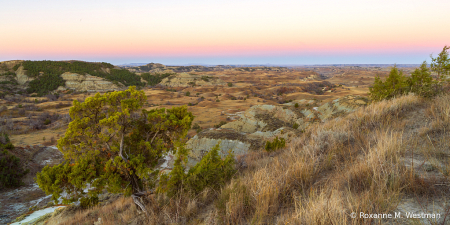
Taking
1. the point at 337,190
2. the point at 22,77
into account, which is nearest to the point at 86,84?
the point at 22,77

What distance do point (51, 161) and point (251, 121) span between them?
869 inches

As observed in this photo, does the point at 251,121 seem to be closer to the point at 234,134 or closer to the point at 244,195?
the point at 234,134

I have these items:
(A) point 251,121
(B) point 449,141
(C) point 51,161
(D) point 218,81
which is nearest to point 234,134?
(A) point 251,121

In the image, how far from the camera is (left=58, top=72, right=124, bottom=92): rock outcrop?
2811 inches

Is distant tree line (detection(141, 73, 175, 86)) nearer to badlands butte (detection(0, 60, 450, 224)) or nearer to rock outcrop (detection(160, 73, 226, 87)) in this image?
rock outcrop (detection(160, 73, 226, 87))

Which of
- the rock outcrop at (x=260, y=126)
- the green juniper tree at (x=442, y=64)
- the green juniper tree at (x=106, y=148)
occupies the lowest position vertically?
the rock outcrop at (x=260, y=126)

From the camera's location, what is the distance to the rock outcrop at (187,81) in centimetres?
9232

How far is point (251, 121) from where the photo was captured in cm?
2559

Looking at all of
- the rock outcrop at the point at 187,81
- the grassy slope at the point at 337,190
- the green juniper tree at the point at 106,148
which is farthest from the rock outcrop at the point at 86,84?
the grassy slope at the point at 337,190

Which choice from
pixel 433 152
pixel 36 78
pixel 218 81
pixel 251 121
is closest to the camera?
pixel 433 152

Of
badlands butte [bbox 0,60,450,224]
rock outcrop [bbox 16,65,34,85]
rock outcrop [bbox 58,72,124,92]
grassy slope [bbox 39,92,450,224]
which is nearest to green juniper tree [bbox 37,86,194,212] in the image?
badlands butte [bbox 0,60,450,224]

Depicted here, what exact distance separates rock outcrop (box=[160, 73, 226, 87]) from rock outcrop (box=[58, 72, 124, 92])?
23.6m

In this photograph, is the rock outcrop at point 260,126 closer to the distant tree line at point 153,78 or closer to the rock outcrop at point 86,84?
the rock outcrop at point 86,84

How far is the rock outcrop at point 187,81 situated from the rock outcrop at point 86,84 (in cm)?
2360
